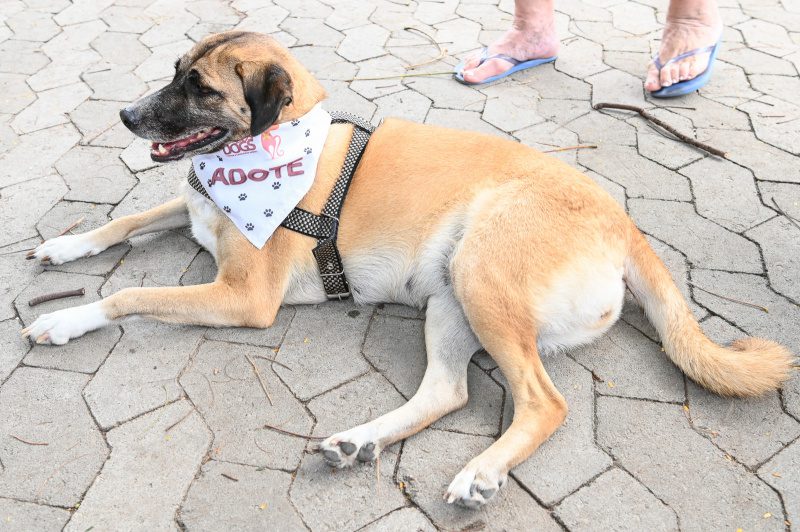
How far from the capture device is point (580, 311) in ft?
10.0

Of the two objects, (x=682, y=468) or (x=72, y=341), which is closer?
(x=682, y=468)

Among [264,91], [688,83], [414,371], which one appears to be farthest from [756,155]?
[264,91]

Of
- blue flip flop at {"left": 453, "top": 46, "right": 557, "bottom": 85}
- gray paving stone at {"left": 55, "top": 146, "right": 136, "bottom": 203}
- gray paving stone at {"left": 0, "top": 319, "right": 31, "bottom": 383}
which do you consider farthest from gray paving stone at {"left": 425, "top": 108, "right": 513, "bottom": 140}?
gray paving stone at {"left": 0, "top": 319, "right": 31, "bottom": 383}

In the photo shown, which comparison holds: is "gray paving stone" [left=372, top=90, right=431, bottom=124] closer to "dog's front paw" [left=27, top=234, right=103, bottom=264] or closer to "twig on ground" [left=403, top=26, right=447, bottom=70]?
"twig on ground" [left=403, top=26, right=447, bottom=70]

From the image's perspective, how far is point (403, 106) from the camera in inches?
211

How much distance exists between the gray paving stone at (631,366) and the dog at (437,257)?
0.13m

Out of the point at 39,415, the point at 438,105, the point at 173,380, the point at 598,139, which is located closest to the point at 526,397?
the point at 173,380

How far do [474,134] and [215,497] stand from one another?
227 centimetres

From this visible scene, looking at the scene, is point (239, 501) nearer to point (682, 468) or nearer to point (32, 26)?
point (682, 468)

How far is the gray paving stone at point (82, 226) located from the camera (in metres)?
3.79

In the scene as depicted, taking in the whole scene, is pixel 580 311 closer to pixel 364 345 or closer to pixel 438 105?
pixel 364 345

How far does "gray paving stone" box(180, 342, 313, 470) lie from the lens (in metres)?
2.80

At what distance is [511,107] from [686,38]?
1.62m

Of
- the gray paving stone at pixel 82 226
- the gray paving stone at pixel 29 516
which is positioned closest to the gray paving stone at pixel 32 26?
the gray paving stone at pixel 82 226
